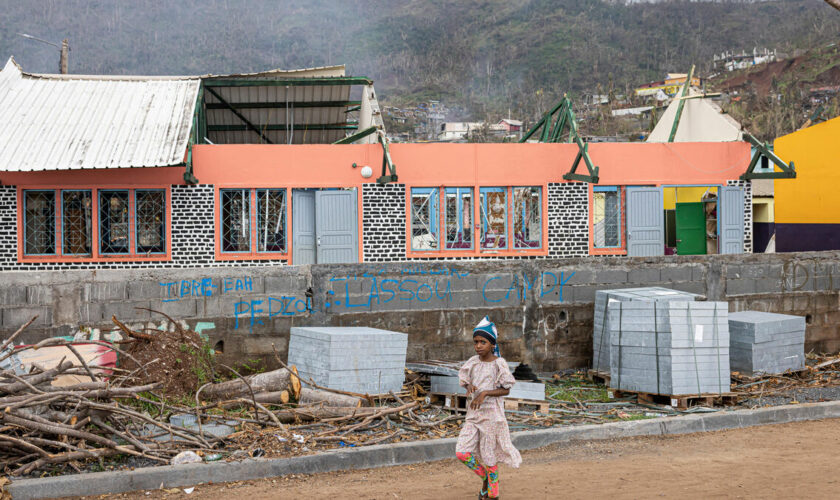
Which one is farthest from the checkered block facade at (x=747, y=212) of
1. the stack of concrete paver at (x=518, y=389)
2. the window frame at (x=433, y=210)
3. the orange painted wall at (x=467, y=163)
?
the stack of concrete paver at (x=518, y=389)

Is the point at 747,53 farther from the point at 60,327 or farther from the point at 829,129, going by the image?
the point at 60,327

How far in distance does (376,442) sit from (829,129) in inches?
654

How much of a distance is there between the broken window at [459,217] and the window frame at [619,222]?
8.61ft

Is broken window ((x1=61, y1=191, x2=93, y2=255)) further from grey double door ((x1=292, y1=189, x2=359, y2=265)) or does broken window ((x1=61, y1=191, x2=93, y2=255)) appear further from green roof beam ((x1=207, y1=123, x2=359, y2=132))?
green roof beam ((x1=207, y1=123, x2=359, y2=132))

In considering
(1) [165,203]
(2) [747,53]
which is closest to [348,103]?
(1) [165,203]

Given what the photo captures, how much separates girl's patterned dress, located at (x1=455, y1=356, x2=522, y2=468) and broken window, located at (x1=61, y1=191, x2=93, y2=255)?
11513 millimetres

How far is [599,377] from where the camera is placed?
32.6ft

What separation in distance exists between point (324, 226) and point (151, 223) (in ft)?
11.3

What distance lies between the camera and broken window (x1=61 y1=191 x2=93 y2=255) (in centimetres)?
1489

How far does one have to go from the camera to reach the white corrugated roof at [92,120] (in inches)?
554

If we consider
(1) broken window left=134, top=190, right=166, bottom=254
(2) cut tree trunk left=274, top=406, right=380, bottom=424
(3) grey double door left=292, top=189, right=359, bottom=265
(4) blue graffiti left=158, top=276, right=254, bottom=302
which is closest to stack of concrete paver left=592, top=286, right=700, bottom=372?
(2) cut tree trunk left=274, top=406, right=380, bottom=424

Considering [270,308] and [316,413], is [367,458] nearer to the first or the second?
[316,413]

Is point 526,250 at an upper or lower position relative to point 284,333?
upper

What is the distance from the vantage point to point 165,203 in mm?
15055
